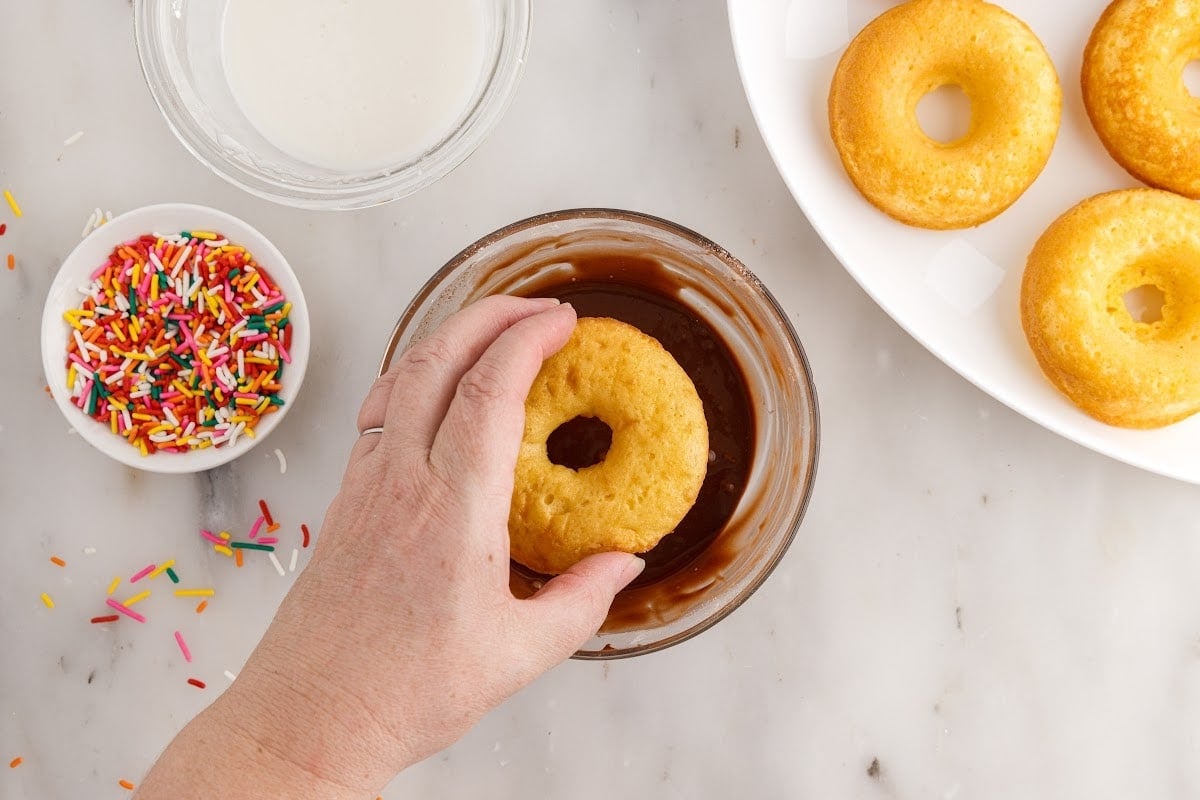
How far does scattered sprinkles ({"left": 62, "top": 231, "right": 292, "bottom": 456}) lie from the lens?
1.43m

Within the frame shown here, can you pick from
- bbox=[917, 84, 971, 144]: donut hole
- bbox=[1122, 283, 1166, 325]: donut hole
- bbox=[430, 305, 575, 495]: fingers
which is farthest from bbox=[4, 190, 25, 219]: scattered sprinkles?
bbox=[1122, 283, 1166, 325]: donut hole

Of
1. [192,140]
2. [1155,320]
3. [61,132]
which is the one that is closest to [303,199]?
[192,140]

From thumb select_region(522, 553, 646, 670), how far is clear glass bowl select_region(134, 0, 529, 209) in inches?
26.0

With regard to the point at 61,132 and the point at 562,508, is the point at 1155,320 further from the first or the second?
the point at 61,132

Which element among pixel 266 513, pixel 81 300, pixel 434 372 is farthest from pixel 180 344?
pixel 434 372

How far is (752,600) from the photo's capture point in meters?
1.49

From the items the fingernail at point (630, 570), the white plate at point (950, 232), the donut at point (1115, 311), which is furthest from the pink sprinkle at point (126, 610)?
the donut at point (1115, 311)

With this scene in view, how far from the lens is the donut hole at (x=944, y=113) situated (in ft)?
4.85

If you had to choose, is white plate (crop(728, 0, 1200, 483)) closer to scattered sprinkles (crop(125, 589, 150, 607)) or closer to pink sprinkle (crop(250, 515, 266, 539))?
pink sprinkle (crop(250, 515, 266, 539))

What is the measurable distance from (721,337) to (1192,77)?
0.82 meters

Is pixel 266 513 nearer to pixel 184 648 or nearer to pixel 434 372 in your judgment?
pixel 184 648

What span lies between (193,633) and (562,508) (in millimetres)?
699

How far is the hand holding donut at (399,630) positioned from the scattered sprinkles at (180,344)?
0.47 metres

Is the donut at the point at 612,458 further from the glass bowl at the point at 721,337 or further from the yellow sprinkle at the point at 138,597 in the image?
the yellow sprinkle at the point at 138,597
